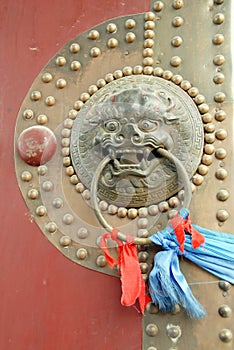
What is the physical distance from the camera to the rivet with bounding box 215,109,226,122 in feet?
3.39

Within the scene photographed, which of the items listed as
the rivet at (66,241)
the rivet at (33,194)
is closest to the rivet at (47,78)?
the rivet at (33,194)

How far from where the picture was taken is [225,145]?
1.03 meters

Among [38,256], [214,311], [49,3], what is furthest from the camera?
[49,3]

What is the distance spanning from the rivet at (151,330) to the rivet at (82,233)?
213 mm

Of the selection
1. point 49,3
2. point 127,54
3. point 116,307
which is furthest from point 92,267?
point 49,3

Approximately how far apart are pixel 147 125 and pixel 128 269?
28 cm

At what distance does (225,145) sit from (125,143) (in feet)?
0.65

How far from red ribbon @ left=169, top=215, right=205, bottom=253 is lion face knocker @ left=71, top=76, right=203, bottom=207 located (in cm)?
9

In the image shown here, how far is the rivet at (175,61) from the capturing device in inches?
43.0

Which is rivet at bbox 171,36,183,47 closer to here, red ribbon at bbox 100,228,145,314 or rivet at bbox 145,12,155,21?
rivet at bbox 145,12,155,21

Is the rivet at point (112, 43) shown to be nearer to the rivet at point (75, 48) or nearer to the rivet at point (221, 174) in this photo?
the rivet at point (75, 48)

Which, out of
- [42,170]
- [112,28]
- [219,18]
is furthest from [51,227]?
[219,18]

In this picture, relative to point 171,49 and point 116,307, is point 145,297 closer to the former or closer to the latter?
point 116,307

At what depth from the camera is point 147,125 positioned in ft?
3.35
